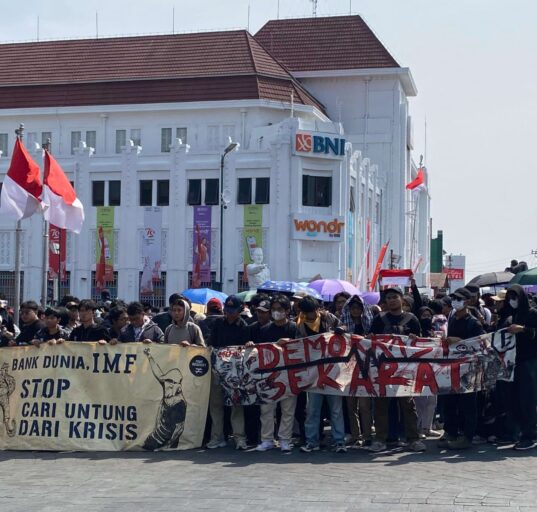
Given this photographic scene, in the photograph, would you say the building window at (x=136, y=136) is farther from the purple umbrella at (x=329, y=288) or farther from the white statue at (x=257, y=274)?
the purple umbrella at (x=329, y=288)

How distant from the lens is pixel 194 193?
2196 inches

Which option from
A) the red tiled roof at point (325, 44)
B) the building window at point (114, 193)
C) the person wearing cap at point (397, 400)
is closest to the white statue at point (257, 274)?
the building window at point (114, 193)

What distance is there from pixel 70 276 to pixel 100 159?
593cm

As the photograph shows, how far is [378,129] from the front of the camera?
236ft

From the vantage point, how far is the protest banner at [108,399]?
43.5ft

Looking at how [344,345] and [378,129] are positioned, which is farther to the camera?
[378,129]

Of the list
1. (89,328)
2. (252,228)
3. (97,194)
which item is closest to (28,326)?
(89,328)

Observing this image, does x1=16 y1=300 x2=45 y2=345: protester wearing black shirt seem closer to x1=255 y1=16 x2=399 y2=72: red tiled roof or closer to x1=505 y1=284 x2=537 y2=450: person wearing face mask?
x1=505 y1=284 x2=537 y2=450: person wearing face mask

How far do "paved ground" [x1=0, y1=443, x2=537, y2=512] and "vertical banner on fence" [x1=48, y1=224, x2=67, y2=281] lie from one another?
41385 millimetres

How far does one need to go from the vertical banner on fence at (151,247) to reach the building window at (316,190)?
7.13 meters

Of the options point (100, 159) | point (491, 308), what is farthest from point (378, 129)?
point (491, 308)

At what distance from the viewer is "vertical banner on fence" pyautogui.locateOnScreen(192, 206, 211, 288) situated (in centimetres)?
5497

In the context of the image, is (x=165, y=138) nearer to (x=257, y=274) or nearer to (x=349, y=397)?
(x=257, y=274)

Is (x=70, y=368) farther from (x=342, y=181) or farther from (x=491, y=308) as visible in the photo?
(x=342, y=181)
